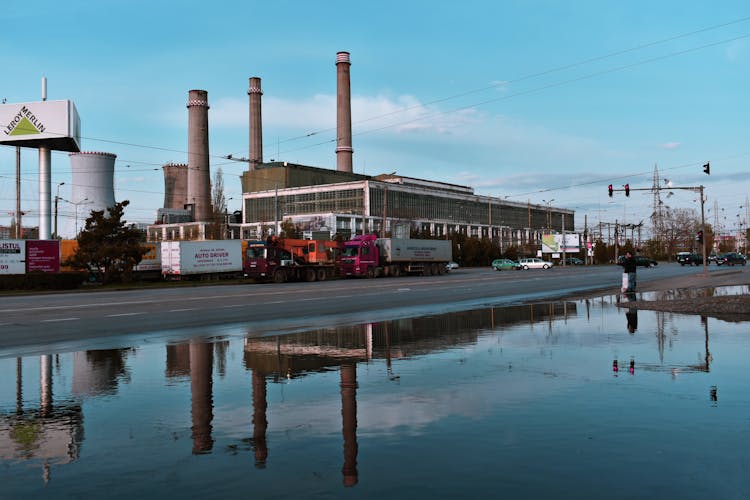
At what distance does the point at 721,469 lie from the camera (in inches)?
192

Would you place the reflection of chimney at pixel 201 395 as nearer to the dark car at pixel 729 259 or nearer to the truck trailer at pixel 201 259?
the truck trailer at pixel 201 259

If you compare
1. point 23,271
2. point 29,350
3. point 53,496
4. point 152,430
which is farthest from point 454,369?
point 23,271

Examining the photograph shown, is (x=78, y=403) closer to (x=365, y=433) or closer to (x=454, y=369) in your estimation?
(x=365, y=433)

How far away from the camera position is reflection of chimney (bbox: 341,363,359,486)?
4.90m

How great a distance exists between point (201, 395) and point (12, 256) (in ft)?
144

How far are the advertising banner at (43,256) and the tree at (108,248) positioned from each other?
1116 millimetres

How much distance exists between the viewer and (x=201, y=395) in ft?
25.8

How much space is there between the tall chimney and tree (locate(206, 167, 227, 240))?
70.0 ft

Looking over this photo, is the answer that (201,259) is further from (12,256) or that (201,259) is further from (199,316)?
(199,316)

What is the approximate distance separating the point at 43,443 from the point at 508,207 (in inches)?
6554

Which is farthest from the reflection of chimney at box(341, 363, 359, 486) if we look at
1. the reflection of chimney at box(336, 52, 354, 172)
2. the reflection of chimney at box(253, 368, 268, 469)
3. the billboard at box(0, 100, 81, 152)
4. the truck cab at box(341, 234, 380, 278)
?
the reflection of chimney at box(336, 52, 354, 172)

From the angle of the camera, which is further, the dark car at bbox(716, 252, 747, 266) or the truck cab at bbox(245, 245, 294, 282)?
the dark car at bbox(716, 252, 747, 266)

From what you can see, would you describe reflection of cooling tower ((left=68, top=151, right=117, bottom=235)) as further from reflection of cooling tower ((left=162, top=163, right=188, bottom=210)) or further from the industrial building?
reflection of cooling tower ((left=162, top=163, right=188, bottom=210))

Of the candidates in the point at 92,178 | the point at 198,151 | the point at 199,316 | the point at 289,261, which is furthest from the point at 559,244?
the point at 199,316
